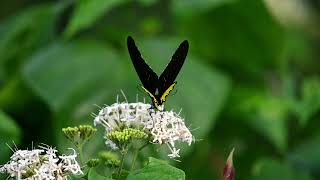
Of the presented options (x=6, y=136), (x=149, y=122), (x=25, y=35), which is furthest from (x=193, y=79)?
(x=149, y=122)

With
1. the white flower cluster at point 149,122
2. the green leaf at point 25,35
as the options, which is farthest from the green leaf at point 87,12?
the white flower cluster at point 149,122

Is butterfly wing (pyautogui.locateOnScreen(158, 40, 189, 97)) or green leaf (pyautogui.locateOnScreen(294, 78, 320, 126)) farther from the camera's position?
green leaf (pyautogui.locateOnScreen(294, 78, 320, 126))

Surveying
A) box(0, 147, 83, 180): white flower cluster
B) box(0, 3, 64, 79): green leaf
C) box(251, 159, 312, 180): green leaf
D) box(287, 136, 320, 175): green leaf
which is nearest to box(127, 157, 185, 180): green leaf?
box(0, 147, 83, 180): white flower cluster

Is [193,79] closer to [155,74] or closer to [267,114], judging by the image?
[267,114]

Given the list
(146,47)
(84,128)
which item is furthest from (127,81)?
(84,128)

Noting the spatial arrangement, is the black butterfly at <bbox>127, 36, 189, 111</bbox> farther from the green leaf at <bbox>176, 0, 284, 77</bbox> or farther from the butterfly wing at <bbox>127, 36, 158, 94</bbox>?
the green leaf at <bbox>176, 0, 284, 77</bbox>

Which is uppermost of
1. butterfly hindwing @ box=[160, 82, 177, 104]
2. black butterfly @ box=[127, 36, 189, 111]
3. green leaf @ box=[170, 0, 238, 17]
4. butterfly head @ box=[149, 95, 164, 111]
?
green leaf @ box=[170, 0, 238, 17]
